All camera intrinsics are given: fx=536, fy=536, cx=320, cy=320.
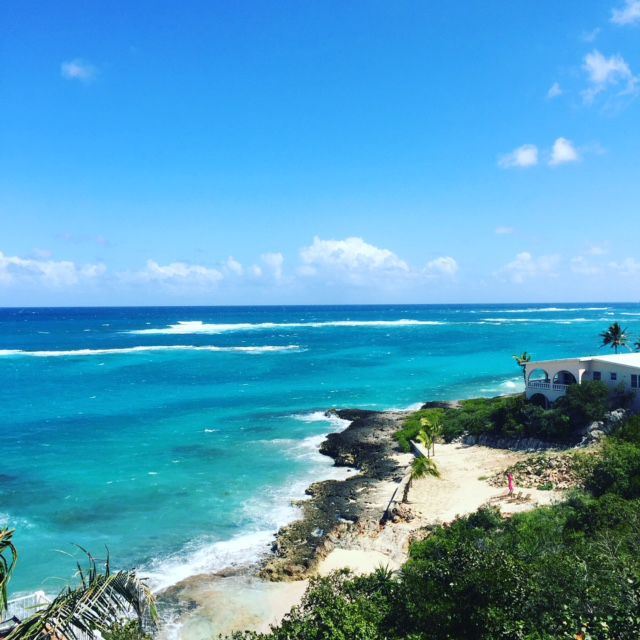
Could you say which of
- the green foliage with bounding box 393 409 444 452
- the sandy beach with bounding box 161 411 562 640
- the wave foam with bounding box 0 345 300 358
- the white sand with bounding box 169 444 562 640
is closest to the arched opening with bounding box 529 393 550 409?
the sandy beach with bounding box 161 411 562 640

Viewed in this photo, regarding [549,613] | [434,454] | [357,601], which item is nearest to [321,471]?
[434,454]

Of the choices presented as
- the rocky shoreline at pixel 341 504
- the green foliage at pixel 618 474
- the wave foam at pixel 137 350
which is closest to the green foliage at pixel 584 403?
the green foliage at pixel 618 474

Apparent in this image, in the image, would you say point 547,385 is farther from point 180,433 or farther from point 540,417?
point 180,433

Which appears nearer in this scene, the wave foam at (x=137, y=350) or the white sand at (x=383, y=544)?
the white sand at (x=383, y=544)

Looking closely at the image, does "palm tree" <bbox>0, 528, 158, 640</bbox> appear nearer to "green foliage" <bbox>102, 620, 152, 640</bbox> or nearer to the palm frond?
the palm frond

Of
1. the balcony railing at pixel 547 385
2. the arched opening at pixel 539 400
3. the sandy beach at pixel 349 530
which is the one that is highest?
the balcony railing at pixel 547 385

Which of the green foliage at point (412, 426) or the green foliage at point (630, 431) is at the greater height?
the green foliage at point (630, 431)

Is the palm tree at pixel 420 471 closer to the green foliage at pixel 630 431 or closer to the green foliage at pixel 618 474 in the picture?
the green foliage at pixel 618 474
